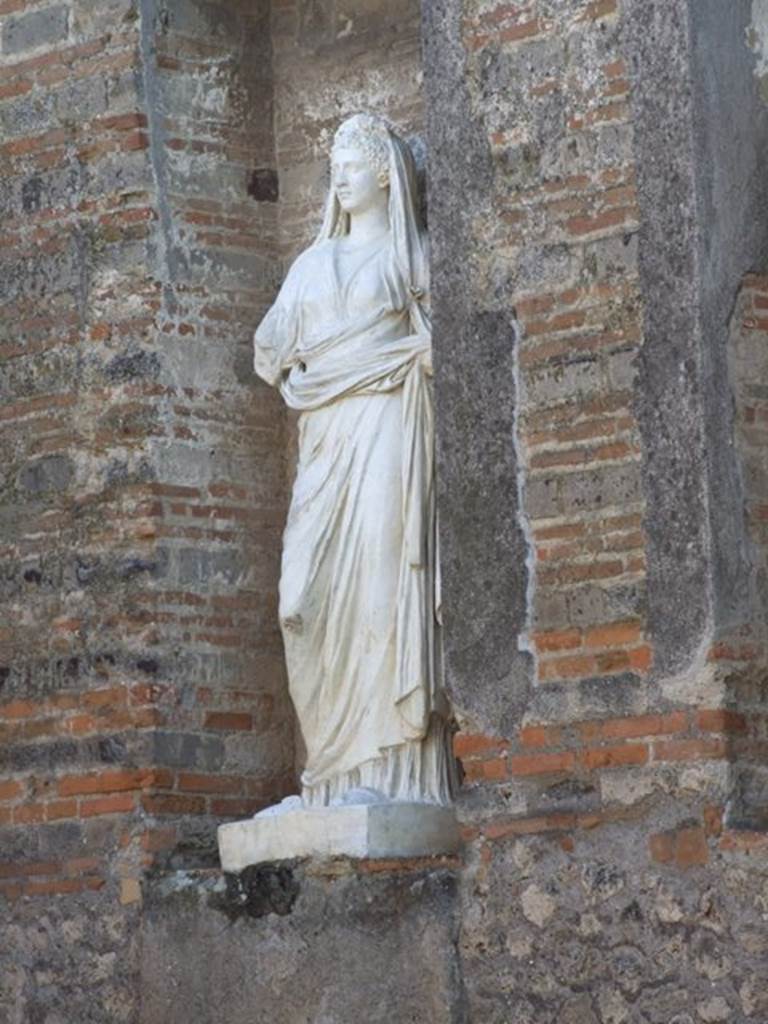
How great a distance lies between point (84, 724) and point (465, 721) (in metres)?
1.60

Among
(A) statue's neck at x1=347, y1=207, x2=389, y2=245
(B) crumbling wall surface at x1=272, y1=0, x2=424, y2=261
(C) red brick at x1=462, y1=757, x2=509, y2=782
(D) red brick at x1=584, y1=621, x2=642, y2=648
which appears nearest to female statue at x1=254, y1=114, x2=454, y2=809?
(A) statue's neck at x1=347, y1=207, x2=389, y2=245

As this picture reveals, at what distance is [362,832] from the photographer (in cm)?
905

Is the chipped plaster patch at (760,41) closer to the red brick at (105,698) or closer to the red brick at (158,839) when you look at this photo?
the red brick at (105,698)

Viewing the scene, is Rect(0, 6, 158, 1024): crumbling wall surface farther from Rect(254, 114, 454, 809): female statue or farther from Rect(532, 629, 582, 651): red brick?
Rect(532, 629, 582, 651): red brick

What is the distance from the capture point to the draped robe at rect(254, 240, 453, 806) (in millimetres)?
9242

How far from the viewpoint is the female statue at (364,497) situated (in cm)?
924

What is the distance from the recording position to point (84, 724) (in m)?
9.85

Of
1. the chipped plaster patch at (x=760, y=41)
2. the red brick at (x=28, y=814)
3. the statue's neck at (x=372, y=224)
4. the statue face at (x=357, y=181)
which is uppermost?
the chipped plaster patch at (x=760, y=41)

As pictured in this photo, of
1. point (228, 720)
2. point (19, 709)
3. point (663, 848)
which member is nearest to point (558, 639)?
point (663, 848)

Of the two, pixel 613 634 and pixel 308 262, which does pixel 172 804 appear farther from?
pixel 613 634

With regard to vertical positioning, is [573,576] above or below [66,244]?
below

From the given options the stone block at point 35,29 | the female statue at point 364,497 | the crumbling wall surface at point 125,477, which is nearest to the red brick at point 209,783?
the crumbling wall surface at point 125,477

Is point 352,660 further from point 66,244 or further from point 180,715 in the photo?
point 66,244

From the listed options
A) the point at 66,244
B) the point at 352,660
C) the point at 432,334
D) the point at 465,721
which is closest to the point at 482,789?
the point at 465,721
